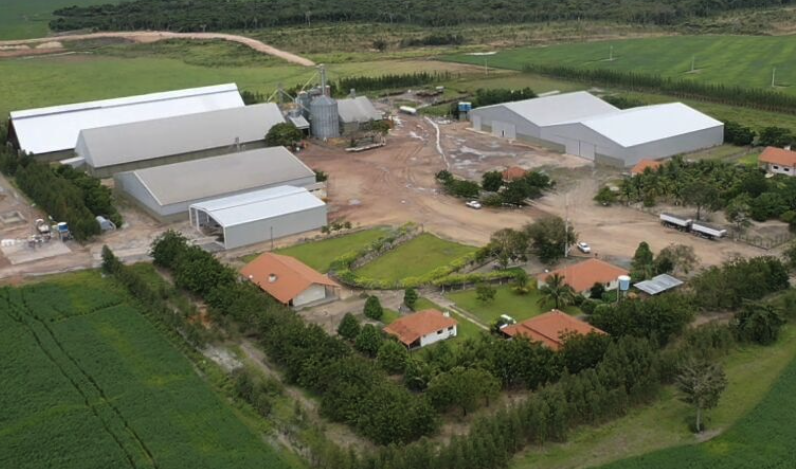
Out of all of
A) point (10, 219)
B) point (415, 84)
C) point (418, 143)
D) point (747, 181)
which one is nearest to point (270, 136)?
point (418, 143)

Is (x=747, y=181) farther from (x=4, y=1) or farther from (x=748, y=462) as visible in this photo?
(x=4, y=1)

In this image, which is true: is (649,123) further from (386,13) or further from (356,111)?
(386,13)

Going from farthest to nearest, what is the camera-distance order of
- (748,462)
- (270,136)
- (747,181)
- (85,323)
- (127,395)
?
1. (270,136)
2. (747,181)
3. (85,323)
4. (127,395)
5. (748,462)

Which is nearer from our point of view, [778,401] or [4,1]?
[778,401]

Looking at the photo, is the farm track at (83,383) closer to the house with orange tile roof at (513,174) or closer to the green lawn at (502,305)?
the green lawn at (502,305)

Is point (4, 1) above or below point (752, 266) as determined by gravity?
above

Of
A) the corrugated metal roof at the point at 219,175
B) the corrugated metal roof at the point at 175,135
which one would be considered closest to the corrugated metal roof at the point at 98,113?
the corrugated metal roof at the point at 175,135

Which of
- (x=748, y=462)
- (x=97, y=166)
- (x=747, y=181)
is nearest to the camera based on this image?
(x=748, y=462)
